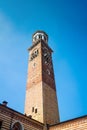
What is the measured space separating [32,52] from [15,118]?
16.6 meters

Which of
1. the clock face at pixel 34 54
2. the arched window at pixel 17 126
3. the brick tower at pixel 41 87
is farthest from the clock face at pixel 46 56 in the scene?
the arched window at pixel 17 126

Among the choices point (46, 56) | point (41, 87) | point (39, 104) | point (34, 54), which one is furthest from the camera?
point (34, 54)

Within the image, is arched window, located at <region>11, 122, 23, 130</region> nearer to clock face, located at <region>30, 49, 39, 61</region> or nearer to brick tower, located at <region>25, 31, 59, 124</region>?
brick tower, located at <region>25, 31, 59, 124</region>

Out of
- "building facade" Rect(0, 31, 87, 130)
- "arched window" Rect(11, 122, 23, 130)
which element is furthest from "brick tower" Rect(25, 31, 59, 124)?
"arched window" Rect(11, 122, 23, 130)

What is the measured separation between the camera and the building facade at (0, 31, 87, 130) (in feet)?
57.0

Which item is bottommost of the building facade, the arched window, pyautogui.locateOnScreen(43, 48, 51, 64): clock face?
the arched window

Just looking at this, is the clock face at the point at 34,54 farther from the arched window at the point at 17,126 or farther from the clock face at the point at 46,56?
the arched window at the point at 17,126

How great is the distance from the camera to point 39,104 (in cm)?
2288

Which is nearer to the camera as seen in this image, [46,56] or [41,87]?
[41,87]

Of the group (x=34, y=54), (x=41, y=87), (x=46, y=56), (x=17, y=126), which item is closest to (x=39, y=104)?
(x=41, y=87)

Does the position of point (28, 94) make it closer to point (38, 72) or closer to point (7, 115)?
point (38, 72)

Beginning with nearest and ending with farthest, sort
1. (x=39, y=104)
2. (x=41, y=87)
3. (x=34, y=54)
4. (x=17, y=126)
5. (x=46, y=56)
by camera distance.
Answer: (x=17, y=126)
(x=39, y=104)
(x=41, y=87)
(x=46, y=56)
(x=34, y=54)

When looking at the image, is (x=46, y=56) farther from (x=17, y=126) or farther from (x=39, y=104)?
(x=17, y=126)

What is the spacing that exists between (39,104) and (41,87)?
8.60 ft
